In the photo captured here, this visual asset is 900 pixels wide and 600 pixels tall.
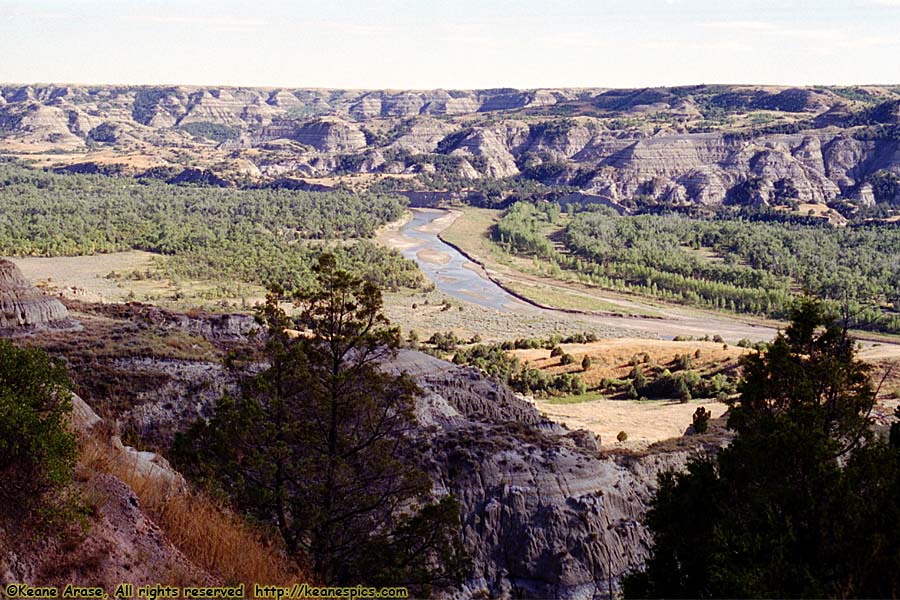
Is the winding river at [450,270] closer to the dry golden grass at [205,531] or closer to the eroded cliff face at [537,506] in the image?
the eroded cliff face at [537,506]

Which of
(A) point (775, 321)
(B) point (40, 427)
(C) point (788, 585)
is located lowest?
(A) point (775, 321)

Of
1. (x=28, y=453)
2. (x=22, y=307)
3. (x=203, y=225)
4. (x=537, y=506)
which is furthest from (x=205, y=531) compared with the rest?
(x=203, y=225)

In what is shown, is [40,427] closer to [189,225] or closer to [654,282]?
[654,282]

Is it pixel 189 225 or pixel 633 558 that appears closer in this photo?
pixel 633 558

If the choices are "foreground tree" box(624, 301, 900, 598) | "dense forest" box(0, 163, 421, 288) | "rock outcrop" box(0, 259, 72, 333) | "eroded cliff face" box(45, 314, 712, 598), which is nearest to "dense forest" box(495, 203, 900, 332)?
"dense forest" box(0, 163, 421, 288)

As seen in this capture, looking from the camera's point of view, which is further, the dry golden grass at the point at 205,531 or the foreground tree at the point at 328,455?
the foreground tree at the point at 328,455

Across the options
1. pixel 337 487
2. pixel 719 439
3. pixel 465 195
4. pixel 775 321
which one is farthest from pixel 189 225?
pixel 337 487

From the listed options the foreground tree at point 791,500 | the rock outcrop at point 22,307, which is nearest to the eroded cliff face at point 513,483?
the rock outcrop at point 22,307
